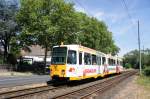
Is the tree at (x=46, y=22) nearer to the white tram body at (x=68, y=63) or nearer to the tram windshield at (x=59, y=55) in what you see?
the white tram body at (x=68, y=63)

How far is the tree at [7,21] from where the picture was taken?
191 ft

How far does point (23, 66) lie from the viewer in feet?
194

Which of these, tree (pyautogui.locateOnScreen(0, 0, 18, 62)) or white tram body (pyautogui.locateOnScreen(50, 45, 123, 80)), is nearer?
white tram body (pyautogui.locateOnScreen(50, 45, 123, 80))

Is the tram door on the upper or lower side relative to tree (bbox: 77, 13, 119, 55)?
lower

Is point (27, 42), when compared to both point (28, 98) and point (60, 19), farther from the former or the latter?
point (28, 98)

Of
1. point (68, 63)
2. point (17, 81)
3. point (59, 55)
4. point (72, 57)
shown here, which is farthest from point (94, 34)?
point (68, 63)

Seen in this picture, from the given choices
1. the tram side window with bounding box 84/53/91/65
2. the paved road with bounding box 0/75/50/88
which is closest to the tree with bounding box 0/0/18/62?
the paved road with bounding box 0/75/50/88

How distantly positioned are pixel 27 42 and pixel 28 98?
40.1m

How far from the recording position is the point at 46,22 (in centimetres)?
5216

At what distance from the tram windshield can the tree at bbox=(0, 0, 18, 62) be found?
1300 inches

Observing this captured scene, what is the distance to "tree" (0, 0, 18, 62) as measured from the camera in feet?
191

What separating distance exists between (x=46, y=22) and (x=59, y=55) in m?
26.5

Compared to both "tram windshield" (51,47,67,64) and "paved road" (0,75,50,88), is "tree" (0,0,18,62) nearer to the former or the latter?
"paved road" (0,75,50,88)

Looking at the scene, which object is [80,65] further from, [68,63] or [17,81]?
[17,81]
